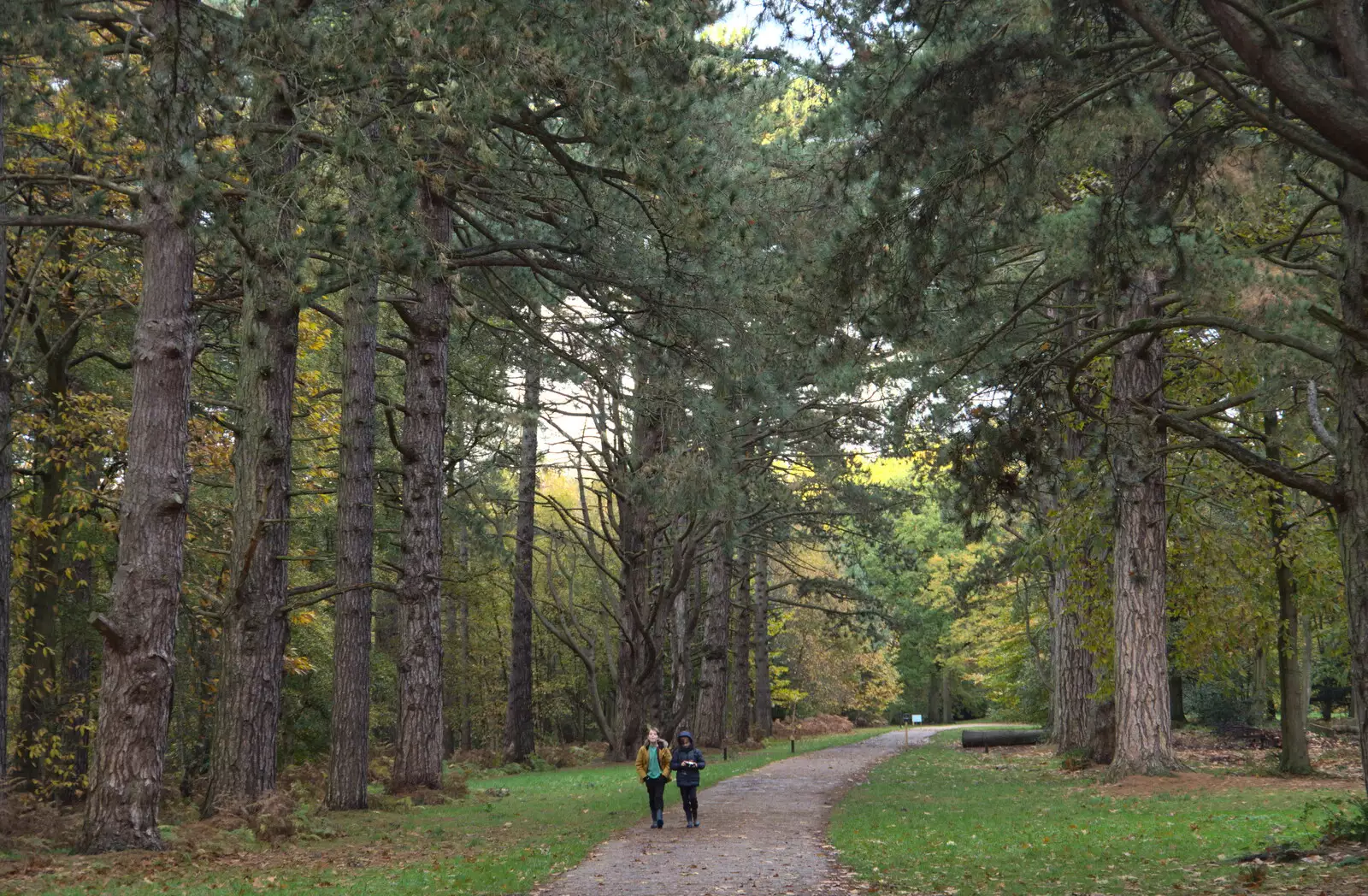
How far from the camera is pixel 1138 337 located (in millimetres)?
16922

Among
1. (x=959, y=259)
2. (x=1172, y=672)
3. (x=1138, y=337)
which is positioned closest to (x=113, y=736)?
(x=959, y=259)

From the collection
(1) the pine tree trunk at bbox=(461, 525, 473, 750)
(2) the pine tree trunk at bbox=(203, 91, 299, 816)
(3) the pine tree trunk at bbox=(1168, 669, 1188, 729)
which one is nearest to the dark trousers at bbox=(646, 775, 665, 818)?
(2) the pine tree trunk at bbox=(203, 91, 299, 816)

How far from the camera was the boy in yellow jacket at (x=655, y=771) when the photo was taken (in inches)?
555

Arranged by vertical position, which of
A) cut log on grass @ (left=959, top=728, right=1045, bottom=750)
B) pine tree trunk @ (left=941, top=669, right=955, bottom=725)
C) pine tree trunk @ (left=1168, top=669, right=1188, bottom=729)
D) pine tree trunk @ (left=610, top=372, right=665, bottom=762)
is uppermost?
pine tree trunk @ (left=610, top=372, right=665, bottom=762)

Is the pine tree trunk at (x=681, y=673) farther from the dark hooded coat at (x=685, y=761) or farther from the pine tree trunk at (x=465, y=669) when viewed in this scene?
the pine tree trunk at (x=465, y=669)

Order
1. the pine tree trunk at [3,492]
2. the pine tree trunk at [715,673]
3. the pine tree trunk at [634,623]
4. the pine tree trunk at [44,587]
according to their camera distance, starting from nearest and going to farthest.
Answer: the pine tree trunk at [3,492] → the pine tree trunk at [44,587] → the pine tree trunk at [634,623] → the pine tree trunk at [715,673]

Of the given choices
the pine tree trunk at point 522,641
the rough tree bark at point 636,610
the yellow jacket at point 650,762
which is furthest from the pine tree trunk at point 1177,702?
the yellow jacket at point 650,762

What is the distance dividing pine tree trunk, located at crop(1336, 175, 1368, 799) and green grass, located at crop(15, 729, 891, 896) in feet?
21.8

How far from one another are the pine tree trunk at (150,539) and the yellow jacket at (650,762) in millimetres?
5901

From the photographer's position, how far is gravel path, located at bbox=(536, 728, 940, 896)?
31.0 feet

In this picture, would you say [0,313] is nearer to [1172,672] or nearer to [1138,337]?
[1138,337]

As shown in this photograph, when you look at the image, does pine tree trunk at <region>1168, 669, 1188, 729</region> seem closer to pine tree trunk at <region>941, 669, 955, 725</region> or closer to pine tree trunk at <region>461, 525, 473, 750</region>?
pine tree trunk at <region>461, 525, 473, 750</region>

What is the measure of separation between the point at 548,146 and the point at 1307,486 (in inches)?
312

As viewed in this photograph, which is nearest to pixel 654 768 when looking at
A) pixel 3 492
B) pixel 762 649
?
pixel 3 492
